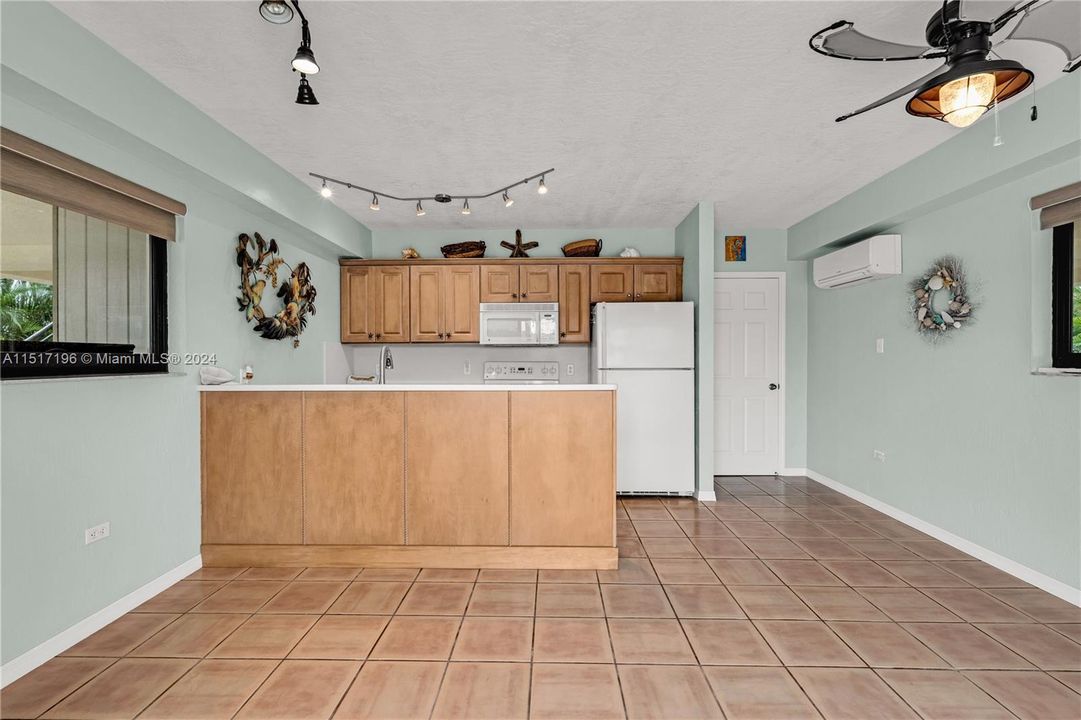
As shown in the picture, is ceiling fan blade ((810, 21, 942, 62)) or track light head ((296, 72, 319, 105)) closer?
ceiling fan blade ((810, 21, 942, 62))

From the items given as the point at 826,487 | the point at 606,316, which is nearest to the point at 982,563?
the point at 826,487

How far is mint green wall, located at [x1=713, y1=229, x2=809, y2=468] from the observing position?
5301 millimetres

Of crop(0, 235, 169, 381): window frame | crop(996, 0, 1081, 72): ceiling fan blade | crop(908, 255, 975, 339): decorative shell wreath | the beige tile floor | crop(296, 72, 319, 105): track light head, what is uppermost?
crop(996, 0, 1081, 72): ceiling fan blade

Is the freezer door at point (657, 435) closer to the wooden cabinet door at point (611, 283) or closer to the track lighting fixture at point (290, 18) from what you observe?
the wooden cabinet door at point (611, 283)

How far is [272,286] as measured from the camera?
386 centimetres

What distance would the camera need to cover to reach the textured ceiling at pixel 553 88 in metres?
1.98

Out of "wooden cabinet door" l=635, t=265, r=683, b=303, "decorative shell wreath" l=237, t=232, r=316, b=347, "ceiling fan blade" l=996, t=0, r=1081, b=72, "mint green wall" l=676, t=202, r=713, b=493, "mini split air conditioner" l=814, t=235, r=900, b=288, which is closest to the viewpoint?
"ceiling fan blade" l=996, t=0, r=1081, b=72

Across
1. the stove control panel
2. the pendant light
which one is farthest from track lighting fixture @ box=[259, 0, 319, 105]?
the stove control panel

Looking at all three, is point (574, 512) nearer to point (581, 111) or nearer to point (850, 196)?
point (581, 111)

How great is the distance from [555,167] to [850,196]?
235 centimetres

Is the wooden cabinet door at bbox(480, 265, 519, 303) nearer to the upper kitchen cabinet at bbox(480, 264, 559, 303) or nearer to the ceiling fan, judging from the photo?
the upper kitchen cabinet at bbox(480, 264, 559, 303)

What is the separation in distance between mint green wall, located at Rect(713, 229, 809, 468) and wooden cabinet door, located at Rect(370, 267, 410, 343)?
305cm

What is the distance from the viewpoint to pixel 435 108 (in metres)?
2.69

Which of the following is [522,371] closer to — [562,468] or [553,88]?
[562,468]
